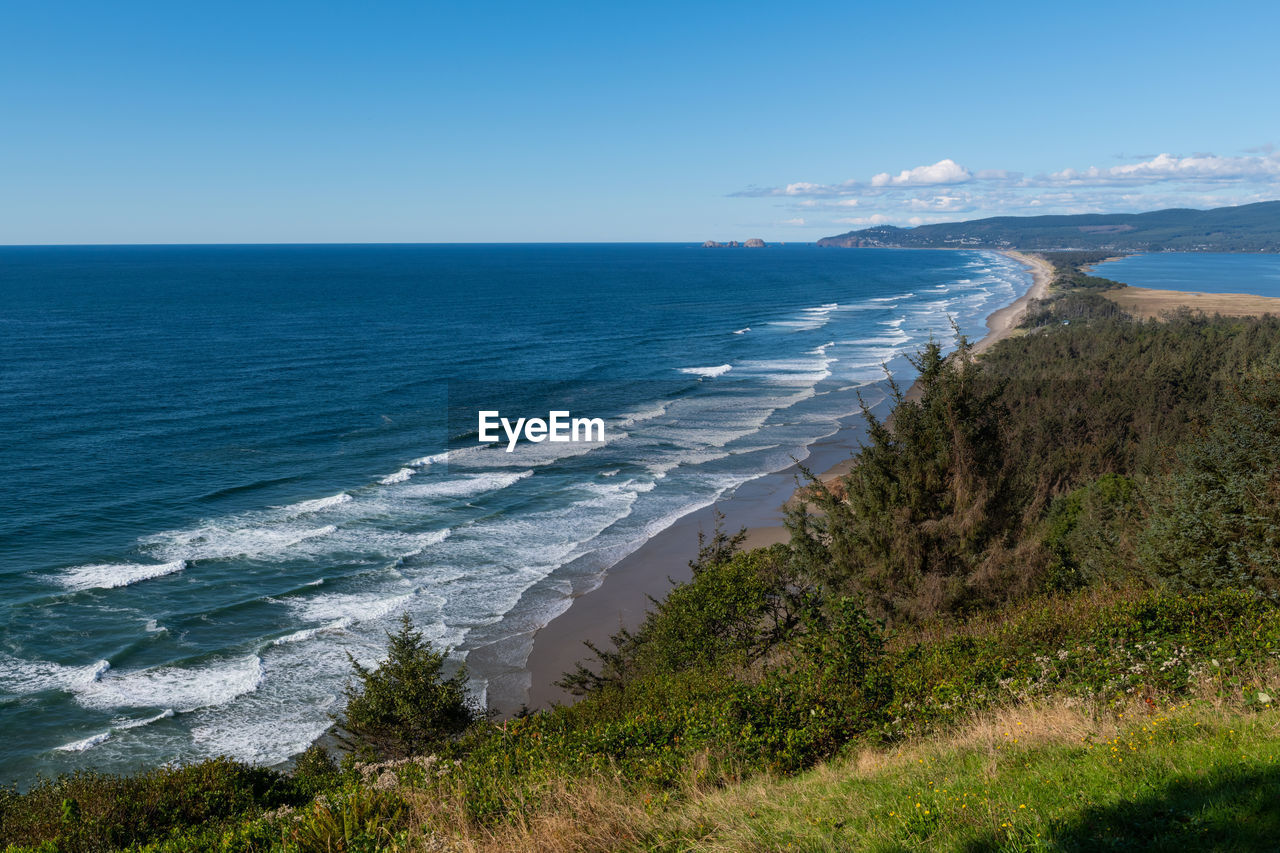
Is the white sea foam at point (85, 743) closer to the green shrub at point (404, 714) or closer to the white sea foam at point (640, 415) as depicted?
the green shrub at point (404, 714)

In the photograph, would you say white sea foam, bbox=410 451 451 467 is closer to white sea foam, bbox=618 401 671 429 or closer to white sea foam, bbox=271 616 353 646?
white sea foam, bbox=618 401 671 429

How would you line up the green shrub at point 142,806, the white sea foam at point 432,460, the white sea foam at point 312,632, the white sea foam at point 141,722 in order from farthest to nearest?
the white sea foam at point 432,460
the white sea foam at point 312,632
the white sea foam at point 141,722
the green shrub at point 142,806

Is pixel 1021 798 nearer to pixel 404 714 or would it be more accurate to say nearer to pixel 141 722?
pixel 404 714

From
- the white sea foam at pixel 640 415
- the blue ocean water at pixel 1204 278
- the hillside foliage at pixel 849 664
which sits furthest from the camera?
the blue ocean water at pixel 1204 278

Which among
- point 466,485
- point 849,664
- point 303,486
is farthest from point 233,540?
point 849,664

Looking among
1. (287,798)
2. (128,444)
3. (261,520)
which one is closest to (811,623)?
(287,798)

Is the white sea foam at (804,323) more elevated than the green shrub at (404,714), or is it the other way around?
the white sea foam at (804,323)

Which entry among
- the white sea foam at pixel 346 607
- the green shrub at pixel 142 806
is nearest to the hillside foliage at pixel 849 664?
the green shrub at pixel 142 806

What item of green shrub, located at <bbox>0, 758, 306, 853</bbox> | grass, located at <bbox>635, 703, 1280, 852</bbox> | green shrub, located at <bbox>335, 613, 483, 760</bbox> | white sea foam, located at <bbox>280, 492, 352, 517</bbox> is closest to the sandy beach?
white sea foam, located at <bbox>280, 492, 352, 517</bbox>
